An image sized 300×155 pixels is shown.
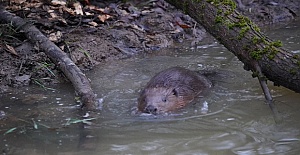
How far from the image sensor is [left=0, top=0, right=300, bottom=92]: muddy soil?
5992mm

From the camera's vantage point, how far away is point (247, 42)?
4844mm

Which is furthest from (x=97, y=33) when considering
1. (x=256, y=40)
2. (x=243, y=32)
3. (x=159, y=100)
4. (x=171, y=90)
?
(x=256, y=40)

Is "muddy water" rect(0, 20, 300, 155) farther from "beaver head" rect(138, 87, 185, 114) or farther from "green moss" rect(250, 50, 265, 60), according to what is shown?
"green moss" rect(250, 50, 265, 60)

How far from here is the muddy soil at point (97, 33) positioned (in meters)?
5.99

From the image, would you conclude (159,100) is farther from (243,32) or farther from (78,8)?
(78,8)

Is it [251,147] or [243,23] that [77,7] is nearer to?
[243,23]

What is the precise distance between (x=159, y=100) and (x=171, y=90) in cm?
33

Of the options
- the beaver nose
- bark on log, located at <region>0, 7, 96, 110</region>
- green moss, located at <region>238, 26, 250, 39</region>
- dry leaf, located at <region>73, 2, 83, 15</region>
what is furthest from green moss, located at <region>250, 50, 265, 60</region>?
dry leaf, located at <region>73, 2, 83, 15</region>

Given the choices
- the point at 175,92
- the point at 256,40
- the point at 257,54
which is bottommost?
the point at 175,92

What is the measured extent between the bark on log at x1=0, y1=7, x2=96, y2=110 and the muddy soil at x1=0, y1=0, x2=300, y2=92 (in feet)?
0.49

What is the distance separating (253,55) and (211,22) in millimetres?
669

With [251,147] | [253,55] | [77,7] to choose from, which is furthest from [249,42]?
[77,7]

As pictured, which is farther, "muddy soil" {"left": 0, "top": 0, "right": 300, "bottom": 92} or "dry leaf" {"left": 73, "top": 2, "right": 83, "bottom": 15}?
"dry leaf" {"left": 73, "top": 2, "right": 83, "bottom": 15}

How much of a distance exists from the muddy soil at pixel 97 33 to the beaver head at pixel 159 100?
4.03 ft
